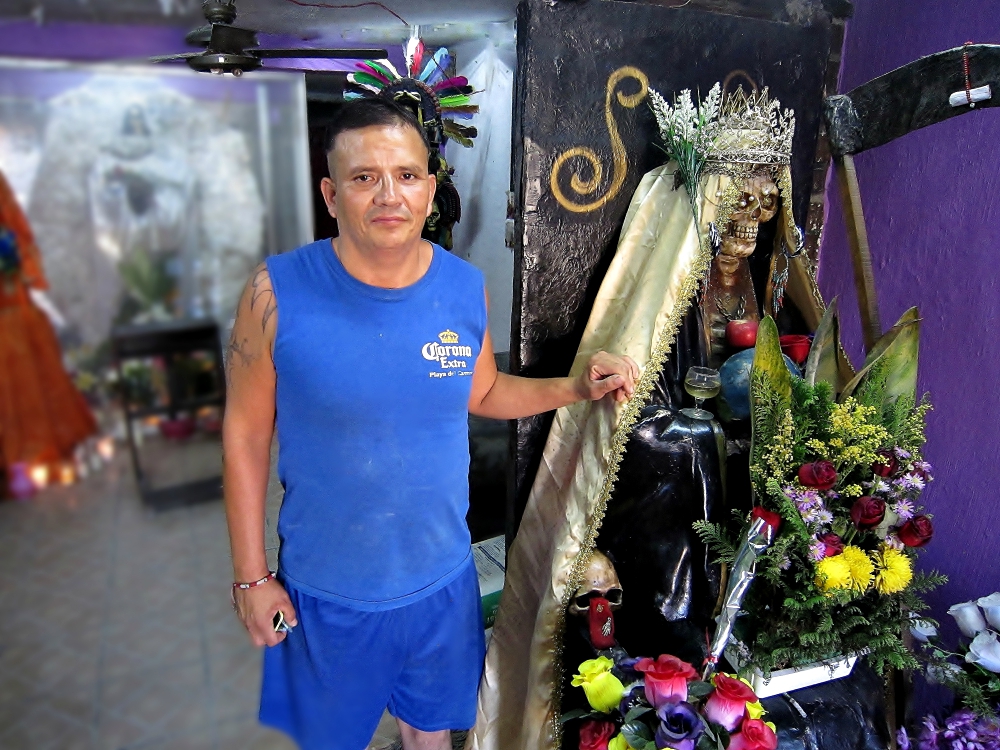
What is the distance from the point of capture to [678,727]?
1.41m

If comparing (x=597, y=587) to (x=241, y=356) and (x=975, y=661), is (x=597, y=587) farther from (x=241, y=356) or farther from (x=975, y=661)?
(x=241, y=356)

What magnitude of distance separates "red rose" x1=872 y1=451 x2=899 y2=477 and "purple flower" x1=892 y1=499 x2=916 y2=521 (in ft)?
0.29

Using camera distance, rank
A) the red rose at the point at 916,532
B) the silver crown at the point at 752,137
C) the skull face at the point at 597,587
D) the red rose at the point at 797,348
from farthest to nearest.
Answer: the red rose at the point at 797,348 < the silver crown at the point at 752,137 < the skull face at the point at 597,587 < the red rose at the point at 916,532

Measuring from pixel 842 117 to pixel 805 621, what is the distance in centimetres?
144

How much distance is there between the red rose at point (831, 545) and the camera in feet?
5.39

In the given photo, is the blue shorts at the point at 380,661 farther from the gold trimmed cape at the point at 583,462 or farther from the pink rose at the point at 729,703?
the pink rose at the point at 729,703

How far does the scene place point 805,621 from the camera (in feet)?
5.62

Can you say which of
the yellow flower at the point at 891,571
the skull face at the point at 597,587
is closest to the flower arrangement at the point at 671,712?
the skull face at the point at 597,587

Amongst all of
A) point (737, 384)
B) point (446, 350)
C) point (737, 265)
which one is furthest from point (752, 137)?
point (446, 350)

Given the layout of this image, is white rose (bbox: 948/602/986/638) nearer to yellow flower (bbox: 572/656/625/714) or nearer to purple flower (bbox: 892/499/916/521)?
purple flower (bbox: 892/499/916/521)

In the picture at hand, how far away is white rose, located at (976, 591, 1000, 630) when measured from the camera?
188cm

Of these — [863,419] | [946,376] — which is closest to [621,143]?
[863,419]

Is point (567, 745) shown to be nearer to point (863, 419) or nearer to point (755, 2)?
point (863, 419)

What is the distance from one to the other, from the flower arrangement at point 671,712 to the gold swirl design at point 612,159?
50.3 inches
